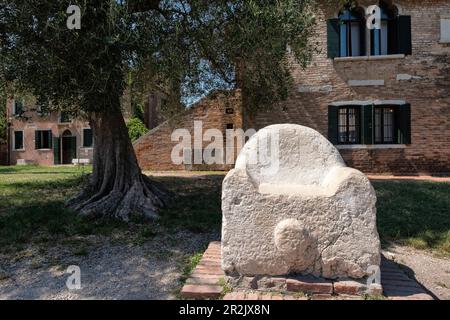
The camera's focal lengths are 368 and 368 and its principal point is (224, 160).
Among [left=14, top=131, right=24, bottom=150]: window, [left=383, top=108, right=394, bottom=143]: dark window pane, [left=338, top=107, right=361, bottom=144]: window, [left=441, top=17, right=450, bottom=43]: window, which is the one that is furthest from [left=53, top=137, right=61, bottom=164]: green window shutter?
[left=441, top=17, right=450, bottom=43]: window

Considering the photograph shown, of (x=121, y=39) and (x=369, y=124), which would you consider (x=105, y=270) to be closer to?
(x=121, y=39)

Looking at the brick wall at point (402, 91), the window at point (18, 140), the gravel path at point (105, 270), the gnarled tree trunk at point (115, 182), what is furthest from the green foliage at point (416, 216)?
the window at point (18, 140)

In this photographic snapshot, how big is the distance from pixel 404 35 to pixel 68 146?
2398 centimetres

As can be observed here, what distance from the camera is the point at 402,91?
13742mm

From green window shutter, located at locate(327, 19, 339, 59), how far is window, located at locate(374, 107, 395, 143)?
2.81 m

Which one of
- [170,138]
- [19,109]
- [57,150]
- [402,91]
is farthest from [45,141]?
[402,91]

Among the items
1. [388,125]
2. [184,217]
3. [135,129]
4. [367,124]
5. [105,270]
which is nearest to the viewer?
[105,270]

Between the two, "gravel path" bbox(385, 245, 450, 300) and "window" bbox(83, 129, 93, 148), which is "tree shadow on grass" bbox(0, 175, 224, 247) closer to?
"gravel path" bbox(385, 245, 450, 300)

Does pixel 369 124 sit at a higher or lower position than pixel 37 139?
lower

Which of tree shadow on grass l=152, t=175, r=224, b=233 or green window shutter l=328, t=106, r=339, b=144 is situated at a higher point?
green window shutter l=328, t=106, r=339, b=144

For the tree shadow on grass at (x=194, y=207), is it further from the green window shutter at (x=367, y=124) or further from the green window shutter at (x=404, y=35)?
the green window shutter at (x=404, y=35)

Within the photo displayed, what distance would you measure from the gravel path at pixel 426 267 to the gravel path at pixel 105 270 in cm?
284

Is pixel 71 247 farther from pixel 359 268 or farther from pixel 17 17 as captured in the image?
pixel 359 268

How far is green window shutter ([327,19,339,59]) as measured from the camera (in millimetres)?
13734
